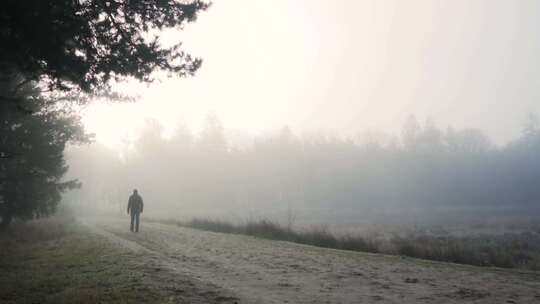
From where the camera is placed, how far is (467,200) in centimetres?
8625

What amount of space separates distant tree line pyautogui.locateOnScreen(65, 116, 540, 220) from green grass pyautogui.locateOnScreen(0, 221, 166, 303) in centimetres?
6006

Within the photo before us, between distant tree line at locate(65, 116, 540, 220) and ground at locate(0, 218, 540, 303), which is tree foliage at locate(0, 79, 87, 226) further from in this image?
distant tree line at locate(65, 116, 540, 220)

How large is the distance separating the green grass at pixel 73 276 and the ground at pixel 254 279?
22 millimetres

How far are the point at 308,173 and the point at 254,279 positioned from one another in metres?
79.5

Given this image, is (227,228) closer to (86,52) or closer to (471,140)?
(86,52)

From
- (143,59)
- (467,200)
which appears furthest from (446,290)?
(467,200)

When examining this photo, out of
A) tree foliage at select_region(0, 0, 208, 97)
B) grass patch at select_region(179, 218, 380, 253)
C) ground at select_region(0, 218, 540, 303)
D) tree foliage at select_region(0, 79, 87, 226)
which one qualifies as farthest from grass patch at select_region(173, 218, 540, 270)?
tree foliage at select_region(0, 79, 87, 226)

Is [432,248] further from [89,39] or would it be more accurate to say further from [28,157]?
[28,157]

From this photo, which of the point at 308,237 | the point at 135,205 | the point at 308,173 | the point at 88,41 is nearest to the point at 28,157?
the point at 135,205

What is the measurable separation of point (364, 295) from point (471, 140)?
114m

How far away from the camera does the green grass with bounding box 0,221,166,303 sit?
7251 mm

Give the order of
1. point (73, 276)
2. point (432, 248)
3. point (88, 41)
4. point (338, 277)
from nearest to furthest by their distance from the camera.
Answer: point (338, 277)
point (73, 276)
point (88, 41)
point (432, 248)

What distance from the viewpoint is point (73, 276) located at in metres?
9.29

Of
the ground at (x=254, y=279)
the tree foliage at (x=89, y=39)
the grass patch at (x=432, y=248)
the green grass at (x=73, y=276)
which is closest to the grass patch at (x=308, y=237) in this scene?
the grass patch at (x=432, y=248)
